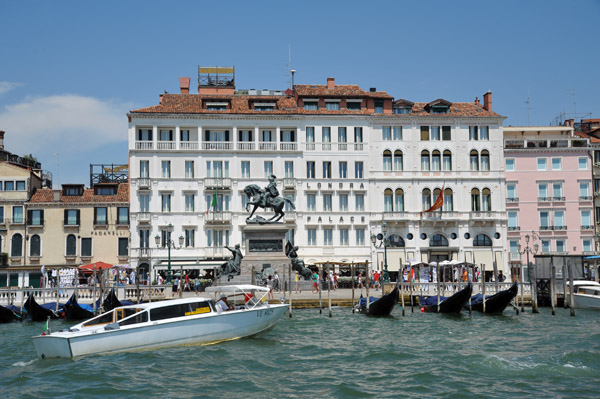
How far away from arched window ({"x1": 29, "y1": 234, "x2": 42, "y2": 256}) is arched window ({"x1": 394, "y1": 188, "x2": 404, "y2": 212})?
78.8 feet

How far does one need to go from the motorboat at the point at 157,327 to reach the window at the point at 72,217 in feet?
90.1

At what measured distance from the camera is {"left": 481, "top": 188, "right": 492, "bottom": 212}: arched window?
48.9 meters

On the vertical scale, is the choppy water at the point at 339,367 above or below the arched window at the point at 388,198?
below

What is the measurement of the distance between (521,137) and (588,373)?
126 ft

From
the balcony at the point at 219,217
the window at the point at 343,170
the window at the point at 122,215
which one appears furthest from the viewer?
the window at the point at 343,170

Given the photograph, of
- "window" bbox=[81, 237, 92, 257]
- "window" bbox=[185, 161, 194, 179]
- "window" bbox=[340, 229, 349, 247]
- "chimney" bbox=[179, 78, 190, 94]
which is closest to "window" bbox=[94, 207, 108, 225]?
"window" bbox=[81, 237, 92, 257]

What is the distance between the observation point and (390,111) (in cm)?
4975

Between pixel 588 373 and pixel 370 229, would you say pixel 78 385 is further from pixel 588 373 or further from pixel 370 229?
pixel 370 229

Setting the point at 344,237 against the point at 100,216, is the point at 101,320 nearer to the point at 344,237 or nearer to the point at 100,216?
the point at 100,216

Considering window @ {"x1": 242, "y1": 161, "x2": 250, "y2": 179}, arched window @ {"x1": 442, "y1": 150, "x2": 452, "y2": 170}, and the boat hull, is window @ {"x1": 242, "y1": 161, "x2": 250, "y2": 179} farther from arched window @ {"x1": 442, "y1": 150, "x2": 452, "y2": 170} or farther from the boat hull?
the boat hull

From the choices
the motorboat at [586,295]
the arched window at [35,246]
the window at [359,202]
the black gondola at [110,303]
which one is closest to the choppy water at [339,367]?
the black gondola at [110,303]

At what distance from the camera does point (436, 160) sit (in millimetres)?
49344

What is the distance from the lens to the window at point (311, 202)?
4778cm

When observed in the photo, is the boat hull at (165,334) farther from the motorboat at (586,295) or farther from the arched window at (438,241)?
the arched window at (438,241)
